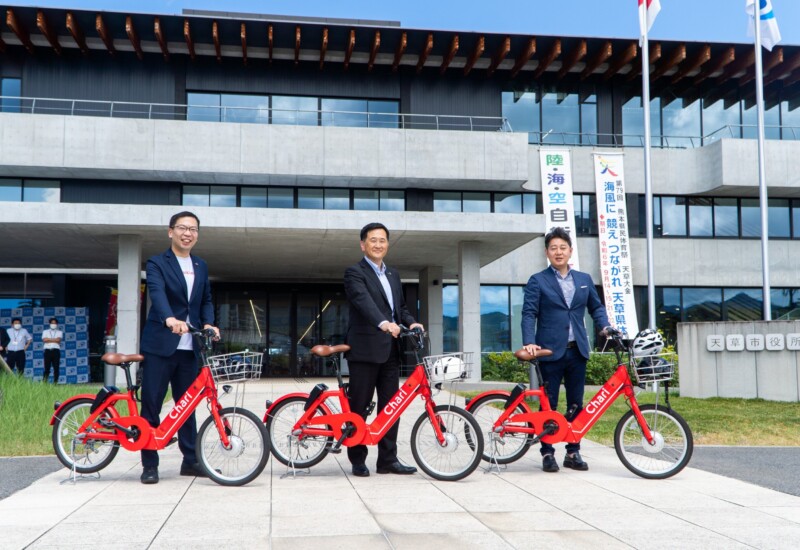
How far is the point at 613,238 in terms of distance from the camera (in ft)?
85.2

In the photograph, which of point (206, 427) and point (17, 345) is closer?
point (206, 427)

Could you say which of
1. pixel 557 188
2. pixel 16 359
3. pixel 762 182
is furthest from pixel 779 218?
pixel 16 359

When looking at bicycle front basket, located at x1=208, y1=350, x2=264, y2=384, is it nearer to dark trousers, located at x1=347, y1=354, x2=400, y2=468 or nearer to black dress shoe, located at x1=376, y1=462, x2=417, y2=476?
dark trousers, located at x1=347, y1=354, x2=400, y2=468

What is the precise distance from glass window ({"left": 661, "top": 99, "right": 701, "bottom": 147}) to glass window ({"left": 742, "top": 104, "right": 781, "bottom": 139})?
5.61 ft

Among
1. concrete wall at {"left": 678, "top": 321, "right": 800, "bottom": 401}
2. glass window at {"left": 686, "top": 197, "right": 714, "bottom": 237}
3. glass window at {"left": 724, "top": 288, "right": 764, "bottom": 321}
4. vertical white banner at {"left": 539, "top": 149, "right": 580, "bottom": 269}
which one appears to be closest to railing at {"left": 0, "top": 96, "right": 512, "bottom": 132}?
vertical white banner at {"left": 539, "top": 149, "right": 580, "bottom": 269}

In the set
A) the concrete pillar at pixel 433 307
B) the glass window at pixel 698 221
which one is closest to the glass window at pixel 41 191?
the concrete pillar at pixel 433 307

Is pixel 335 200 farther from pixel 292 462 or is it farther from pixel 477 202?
pixel 292 462

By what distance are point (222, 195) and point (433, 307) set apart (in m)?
7.32

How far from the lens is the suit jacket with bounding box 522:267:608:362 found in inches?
262

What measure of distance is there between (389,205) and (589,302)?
60.4 ft

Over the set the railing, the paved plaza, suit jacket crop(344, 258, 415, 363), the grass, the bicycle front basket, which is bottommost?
the grass

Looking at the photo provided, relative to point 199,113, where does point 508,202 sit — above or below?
below

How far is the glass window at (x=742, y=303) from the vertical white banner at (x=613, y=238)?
12.3ft

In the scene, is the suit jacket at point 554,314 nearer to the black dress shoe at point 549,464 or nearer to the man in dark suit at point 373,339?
the black dress shoe at point 549,464
